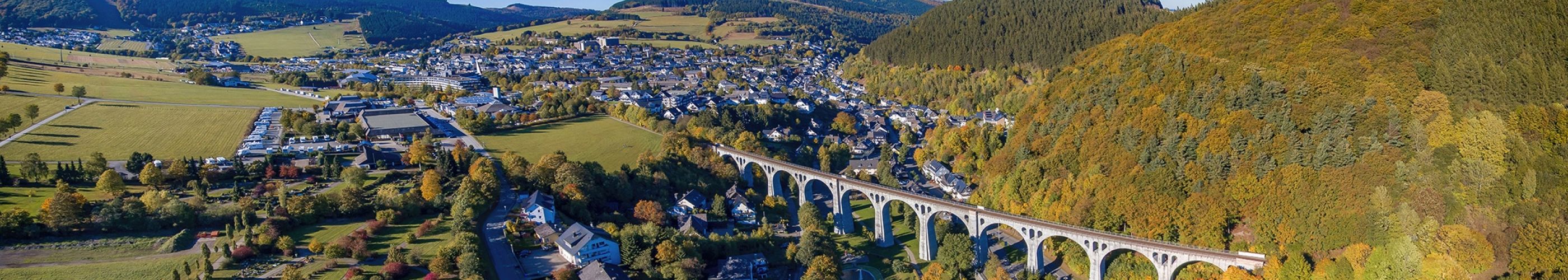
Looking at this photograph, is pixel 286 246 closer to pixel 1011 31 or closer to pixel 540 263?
pixel 540 263

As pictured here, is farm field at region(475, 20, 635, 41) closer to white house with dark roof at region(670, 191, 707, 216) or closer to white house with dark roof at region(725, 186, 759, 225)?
white house with dark roof at region(670, 191, 707, 216)

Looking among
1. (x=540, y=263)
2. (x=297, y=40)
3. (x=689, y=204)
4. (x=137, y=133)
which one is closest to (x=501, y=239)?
(x=540, y=263)

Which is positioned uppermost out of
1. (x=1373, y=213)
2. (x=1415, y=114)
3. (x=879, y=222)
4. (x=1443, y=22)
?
(x=1443, y=22)

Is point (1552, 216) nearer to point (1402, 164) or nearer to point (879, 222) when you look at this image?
point (1402, 164)

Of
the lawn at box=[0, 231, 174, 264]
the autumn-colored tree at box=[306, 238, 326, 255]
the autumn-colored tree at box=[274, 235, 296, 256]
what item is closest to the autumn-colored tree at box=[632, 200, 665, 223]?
the autumn-colored tree at box=[306, 238, 326, 255]

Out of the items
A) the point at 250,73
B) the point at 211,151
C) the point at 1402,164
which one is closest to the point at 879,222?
the point at 1402,164

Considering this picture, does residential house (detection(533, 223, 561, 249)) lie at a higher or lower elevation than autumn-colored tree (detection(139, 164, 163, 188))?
lower

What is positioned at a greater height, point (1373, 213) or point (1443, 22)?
point (1443, 22)
